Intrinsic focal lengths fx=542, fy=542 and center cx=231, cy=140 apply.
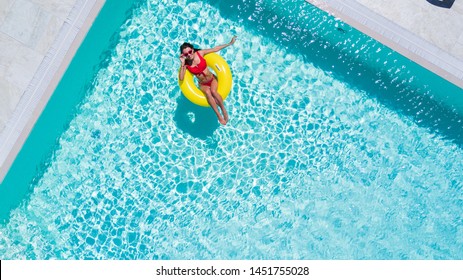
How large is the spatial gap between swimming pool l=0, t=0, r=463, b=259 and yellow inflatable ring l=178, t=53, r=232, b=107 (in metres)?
0.59

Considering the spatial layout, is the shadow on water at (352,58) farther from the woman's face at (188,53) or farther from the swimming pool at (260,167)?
the woman's face at (188,53)

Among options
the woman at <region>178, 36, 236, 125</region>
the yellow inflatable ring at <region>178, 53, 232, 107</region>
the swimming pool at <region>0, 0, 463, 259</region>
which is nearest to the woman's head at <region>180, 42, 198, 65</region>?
the woman at <region>178, 36, 236, 125</region>

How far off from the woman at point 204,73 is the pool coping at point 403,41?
162cm

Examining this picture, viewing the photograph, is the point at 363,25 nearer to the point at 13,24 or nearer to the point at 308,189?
the point at 308,189

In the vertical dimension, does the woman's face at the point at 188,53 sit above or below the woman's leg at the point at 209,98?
above

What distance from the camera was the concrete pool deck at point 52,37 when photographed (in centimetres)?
676

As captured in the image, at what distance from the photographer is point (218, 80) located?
643 cm

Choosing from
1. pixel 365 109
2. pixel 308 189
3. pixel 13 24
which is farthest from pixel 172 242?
pixel 13 24

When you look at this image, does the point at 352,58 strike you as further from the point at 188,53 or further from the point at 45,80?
the point at 45,80

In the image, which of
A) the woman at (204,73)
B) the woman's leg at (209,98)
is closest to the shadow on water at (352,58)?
the woman at (204,73)

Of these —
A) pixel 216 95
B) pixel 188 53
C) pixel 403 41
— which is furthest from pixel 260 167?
pixel 403 41

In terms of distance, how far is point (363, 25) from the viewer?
268 inches

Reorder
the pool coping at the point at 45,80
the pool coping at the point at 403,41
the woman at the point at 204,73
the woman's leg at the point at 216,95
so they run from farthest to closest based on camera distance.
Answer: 1. the pool coping at the point at 45,80
2. the pool coping at the point at 403,41
3. the woman's leg at the point at 216,95
4. the woman at the point at 204,73

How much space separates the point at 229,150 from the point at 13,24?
3.20 meters
